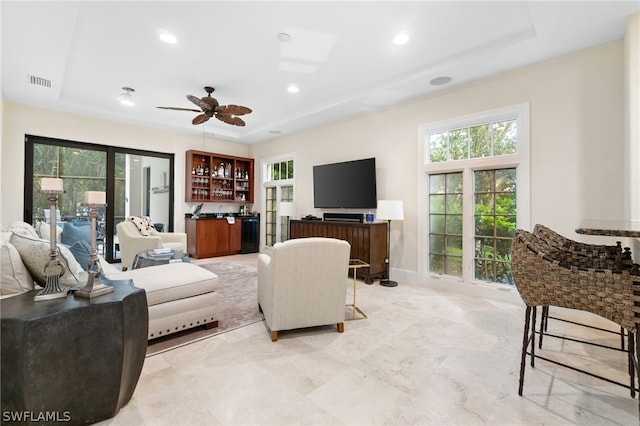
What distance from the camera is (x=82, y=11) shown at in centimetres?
265

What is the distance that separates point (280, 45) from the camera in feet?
10.4

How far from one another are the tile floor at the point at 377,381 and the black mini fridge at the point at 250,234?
444 centimetres

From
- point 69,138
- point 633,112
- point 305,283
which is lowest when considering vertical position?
point 305,283

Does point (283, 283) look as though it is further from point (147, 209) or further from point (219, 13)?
point (147, 209)

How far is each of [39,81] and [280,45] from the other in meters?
3.35

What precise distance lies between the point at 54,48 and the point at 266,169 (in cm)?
461

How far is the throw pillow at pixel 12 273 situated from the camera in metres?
1.59

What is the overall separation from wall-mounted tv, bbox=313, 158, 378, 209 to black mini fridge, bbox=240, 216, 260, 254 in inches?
82.5

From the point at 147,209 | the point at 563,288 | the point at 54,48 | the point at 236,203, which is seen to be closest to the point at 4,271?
the point at 54,48

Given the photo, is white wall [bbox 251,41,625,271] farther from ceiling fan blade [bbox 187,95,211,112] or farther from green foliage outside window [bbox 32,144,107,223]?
green foliage outside window [bbox 32,144,107,223]

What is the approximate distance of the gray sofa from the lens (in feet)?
5.38

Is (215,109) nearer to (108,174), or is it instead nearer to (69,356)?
(108,174)

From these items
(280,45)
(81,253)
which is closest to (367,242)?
(280,45)

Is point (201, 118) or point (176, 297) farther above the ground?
point (201, 118)
